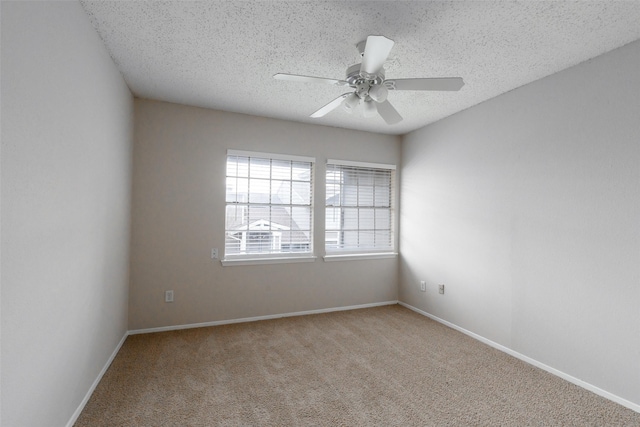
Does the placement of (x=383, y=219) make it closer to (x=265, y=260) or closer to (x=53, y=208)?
(x=265, y=260)

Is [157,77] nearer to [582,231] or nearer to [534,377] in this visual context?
[582,231]

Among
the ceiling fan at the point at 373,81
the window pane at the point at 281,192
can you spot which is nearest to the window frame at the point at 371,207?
the window pane at the point at 281,192

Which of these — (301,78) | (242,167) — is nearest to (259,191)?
(242,167)

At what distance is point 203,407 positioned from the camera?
2.06m

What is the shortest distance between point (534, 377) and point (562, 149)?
1918mm

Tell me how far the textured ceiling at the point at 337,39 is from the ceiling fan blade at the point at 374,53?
11.2 inches

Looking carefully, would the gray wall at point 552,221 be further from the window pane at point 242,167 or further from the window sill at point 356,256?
the window pane at point 242,167

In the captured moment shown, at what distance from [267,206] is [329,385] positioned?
2.23m

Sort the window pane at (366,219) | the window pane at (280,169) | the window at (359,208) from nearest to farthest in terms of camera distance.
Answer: the window pane at (280,169) < the window at (359,208) < the window pane at (366,219)

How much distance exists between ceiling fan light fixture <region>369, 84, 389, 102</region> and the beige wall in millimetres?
1902

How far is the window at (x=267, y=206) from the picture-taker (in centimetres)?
374

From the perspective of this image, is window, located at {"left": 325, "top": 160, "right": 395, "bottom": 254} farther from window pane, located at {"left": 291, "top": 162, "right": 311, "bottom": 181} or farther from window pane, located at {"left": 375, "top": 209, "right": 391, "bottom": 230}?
window pane, located at {"left": 291, "top": 162, "right": 311, "bottom": 181}

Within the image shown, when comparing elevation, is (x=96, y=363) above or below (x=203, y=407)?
above

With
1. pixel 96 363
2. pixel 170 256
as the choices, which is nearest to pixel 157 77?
pixel 170 256
